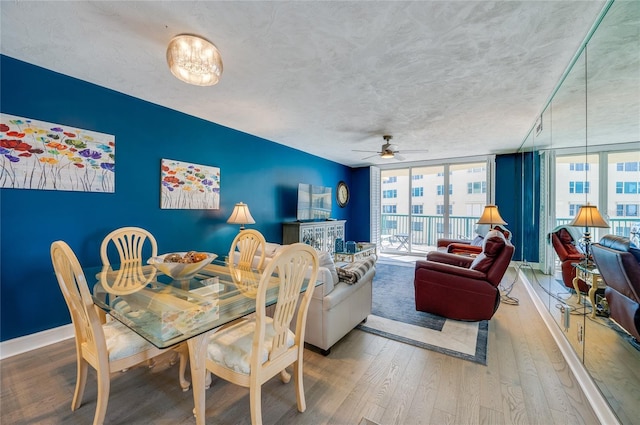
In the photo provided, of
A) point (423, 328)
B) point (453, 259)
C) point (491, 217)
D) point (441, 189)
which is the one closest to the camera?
point (423, 328)

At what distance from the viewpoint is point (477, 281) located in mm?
2621

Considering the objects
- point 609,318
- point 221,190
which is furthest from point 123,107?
point 609,318

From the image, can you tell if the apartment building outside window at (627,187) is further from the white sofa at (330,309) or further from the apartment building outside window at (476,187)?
the apartment building outside window at (476,187)

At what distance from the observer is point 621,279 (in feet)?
4.99

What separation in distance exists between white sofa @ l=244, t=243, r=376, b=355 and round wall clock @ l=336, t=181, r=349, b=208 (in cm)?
424

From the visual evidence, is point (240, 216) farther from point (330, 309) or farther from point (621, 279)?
point (621, 279)

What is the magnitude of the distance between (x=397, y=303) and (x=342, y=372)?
5.19 feet

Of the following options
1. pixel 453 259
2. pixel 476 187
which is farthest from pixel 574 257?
pixel 476 187

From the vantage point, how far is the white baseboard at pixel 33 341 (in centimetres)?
207

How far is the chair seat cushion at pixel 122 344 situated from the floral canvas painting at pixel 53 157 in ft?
5.32

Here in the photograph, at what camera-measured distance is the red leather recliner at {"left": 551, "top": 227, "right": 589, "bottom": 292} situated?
84.3 inches

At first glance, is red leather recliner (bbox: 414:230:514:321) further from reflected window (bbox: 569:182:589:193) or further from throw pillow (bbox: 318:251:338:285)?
throw pillow (bbox: 318:251:338:285)

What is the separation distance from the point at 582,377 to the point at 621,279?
83cm

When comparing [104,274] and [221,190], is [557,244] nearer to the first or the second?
[221,190]
